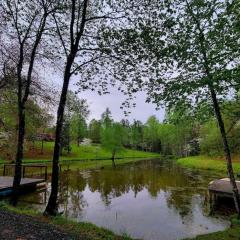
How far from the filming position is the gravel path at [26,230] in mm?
9703

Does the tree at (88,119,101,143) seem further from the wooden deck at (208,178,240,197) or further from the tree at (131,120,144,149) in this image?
the wooden deck at (208,178,240,197)

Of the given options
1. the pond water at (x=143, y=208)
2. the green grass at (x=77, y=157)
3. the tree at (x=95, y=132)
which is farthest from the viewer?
the tree at (x=95, y=132)

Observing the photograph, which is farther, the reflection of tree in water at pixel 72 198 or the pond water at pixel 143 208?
the reflection of tree in water at pixel 72 198

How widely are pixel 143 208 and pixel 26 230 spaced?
13.9m

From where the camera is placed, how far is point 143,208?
76.1ft

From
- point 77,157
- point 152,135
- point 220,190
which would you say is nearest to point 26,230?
point 220,190

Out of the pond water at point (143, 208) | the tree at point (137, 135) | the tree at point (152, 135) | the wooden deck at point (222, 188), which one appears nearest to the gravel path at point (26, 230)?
the pond water at point (143, 208)

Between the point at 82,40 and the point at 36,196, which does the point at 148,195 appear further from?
the point at 82,40

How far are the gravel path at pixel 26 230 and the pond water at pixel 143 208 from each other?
18.2ft

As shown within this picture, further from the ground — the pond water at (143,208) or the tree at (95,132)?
the tree at (95,132)

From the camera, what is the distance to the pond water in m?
17.2

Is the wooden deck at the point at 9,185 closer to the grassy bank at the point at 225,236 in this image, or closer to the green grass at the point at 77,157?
the grassy bank at the point at 225,236

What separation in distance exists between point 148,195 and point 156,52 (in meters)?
18.5

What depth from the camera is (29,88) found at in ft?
66.4
